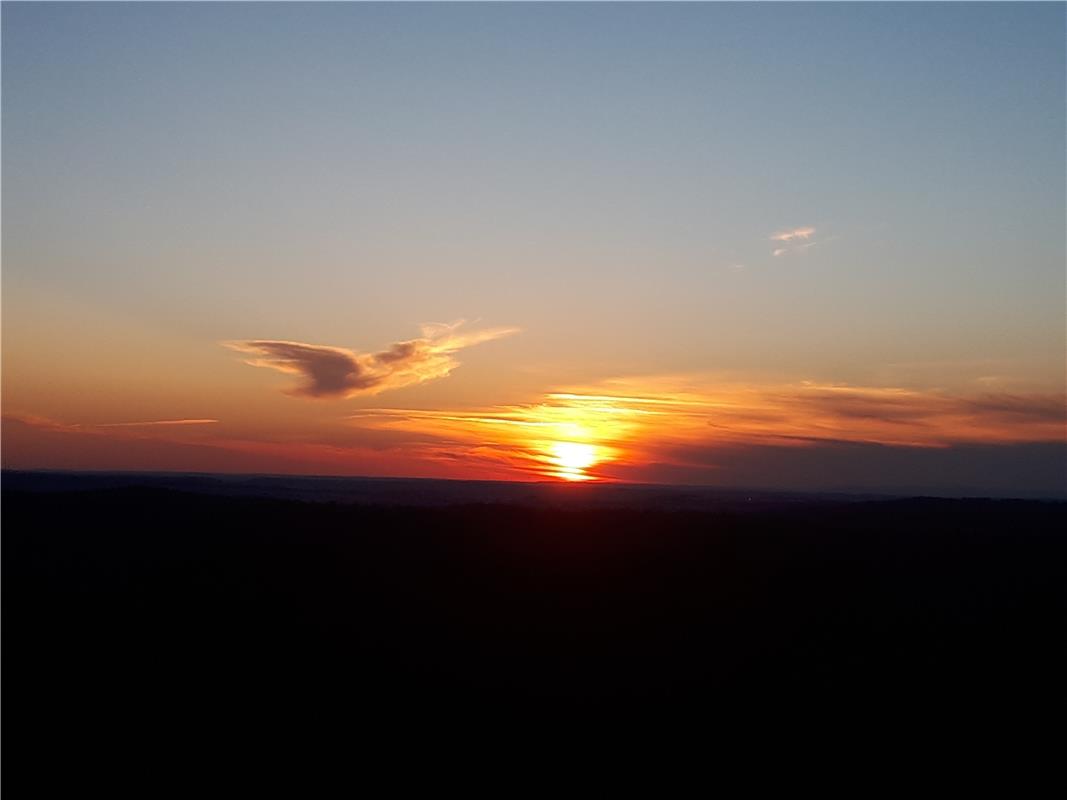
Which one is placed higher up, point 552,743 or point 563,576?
point 563,576

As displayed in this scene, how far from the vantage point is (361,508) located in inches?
1499

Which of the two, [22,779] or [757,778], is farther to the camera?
[757,778]

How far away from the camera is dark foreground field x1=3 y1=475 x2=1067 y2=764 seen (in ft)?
64.1

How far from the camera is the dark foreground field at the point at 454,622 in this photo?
64.1 ft

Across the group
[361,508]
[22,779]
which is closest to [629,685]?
[22,779]

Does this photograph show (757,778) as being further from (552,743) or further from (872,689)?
(872,689)

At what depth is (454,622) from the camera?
25.1 metres

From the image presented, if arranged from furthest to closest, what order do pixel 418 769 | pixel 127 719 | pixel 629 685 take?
pixel 629 685
pixel 127 719
pixel 418 769

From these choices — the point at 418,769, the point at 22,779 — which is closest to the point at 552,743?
the point at 418,769

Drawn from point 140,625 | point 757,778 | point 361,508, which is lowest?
point 757,778

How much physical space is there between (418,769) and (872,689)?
1099 cm

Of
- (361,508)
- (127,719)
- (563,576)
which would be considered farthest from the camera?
(361,508)

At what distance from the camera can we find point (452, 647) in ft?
76.8

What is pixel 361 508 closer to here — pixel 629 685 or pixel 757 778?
pixel 629 685
